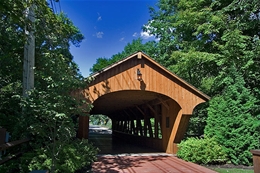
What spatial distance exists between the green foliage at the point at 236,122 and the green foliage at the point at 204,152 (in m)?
0.29

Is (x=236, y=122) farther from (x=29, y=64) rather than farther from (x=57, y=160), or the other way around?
(x=29, y=64)

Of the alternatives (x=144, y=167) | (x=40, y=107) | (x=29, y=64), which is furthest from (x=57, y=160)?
(x=29, y=64)

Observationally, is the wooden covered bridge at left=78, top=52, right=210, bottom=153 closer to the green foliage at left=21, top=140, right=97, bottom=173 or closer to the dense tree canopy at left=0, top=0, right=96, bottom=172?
the dense tree canopy at left=0, top=0, right=96, bottom=172

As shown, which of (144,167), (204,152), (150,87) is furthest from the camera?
(150,87)

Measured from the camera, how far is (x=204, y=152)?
7438 mm

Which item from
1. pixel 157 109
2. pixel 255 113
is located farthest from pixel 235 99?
pixel 157 109

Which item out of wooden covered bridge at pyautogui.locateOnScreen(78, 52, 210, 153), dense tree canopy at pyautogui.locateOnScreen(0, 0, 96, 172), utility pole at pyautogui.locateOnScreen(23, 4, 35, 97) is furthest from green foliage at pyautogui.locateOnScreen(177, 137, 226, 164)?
utility pole at pyautogui.locateOnScreen(23, 4, 35, 97)

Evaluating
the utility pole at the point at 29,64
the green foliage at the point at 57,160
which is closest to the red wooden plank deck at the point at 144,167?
the green foliage at the point at 57,160

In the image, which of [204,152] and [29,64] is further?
[204,152]

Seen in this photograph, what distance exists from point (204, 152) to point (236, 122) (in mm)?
1555

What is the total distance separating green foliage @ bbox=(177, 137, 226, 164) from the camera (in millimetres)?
7344

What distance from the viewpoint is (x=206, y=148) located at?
7520 millimetres

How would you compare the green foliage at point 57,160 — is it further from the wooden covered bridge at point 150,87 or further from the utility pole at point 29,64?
the wooden covered bridge at point 150,87

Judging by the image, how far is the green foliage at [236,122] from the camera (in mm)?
7281
